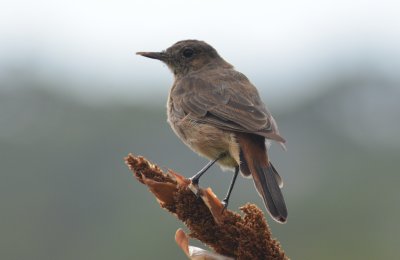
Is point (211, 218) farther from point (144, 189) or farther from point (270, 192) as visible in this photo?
point (144, 189)

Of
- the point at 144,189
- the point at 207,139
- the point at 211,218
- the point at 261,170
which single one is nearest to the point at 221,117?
the point at 207,139

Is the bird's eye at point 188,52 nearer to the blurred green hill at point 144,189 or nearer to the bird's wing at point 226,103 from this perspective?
the bird's wing at point 226,103

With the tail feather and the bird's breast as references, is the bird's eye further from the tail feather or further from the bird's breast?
the tail feather

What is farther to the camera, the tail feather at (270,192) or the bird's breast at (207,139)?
the bird's breast at (207,139)

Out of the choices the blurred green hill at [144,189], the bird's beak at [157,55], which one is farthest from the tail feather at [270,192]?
the blurred green hill at [144,189]

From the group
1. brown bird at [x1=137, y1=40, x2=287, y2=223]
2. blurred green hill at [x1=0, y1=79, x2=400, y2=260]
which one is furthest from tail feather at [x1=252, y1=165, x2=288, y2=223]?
blurred green hill at [x1=0, y1=79, x2=400, y2=260]

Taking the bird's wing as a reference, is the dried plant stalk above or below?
below
